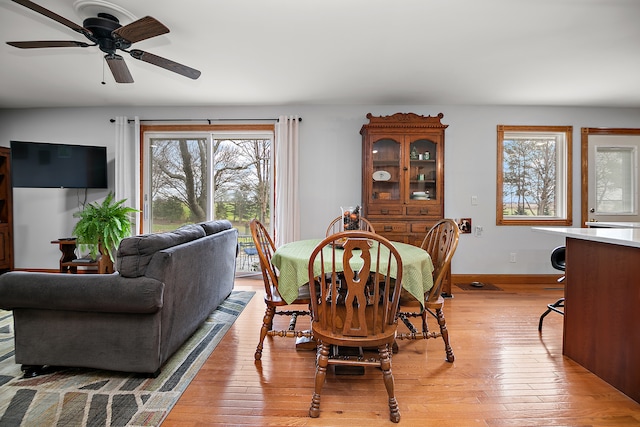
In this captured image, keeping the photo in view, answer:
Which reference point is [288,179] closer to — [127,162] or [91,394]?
[127,162]

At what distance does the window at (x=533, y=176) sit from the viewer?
414 centimetres

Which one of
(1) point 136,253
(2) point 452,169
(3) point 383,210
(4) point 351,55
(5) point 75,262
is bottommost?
(5) point 75,262

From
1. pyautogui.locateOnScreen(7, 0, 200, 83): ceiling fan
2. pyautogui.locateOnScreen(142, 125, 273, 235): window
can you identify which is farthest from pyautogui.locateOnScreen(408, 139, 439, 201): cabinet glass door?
pyautogui.locateOnScreen(7, 0, 200, 83): ceiling fan

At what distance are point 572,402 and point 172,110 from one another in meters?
4.83

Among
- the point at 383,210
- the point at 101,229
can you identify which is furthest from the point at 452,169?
the point at 101,229

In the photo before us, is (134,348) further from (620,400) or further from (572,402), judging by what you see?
(620,400)

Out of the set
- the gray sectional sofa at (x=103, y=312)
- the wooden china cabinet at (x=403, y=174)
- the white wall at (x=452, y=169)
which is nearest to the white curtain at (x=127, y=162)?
the white wall at (x=452, y=169)

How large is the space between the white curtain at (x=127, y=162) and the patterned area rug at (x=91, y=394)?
2300 millimetres

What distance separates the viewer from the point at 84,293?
1670mm

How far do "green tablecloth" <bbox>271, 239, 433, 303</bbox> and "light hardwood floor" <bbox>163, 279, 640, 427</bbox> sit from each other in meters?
0.51

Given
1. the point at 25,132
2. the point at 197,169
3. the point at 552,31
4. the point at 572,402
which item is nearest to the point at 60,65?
the point at 197,169

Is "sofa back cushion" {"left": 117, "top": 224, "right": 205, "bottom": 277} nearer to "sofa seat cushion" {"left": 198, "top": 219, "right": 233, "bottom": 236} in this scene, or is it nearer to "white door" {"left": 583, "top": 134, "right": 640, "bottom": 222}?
"sofa seat cushion" {"left": 198, "top": 219, "right": 233, "bottom": 236}

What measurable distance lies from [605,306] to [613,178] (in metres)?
3.40

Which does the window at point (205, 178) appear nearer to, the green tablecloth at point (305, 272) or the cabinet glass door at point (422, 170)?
the cabinet glass door at point (422, 170)
